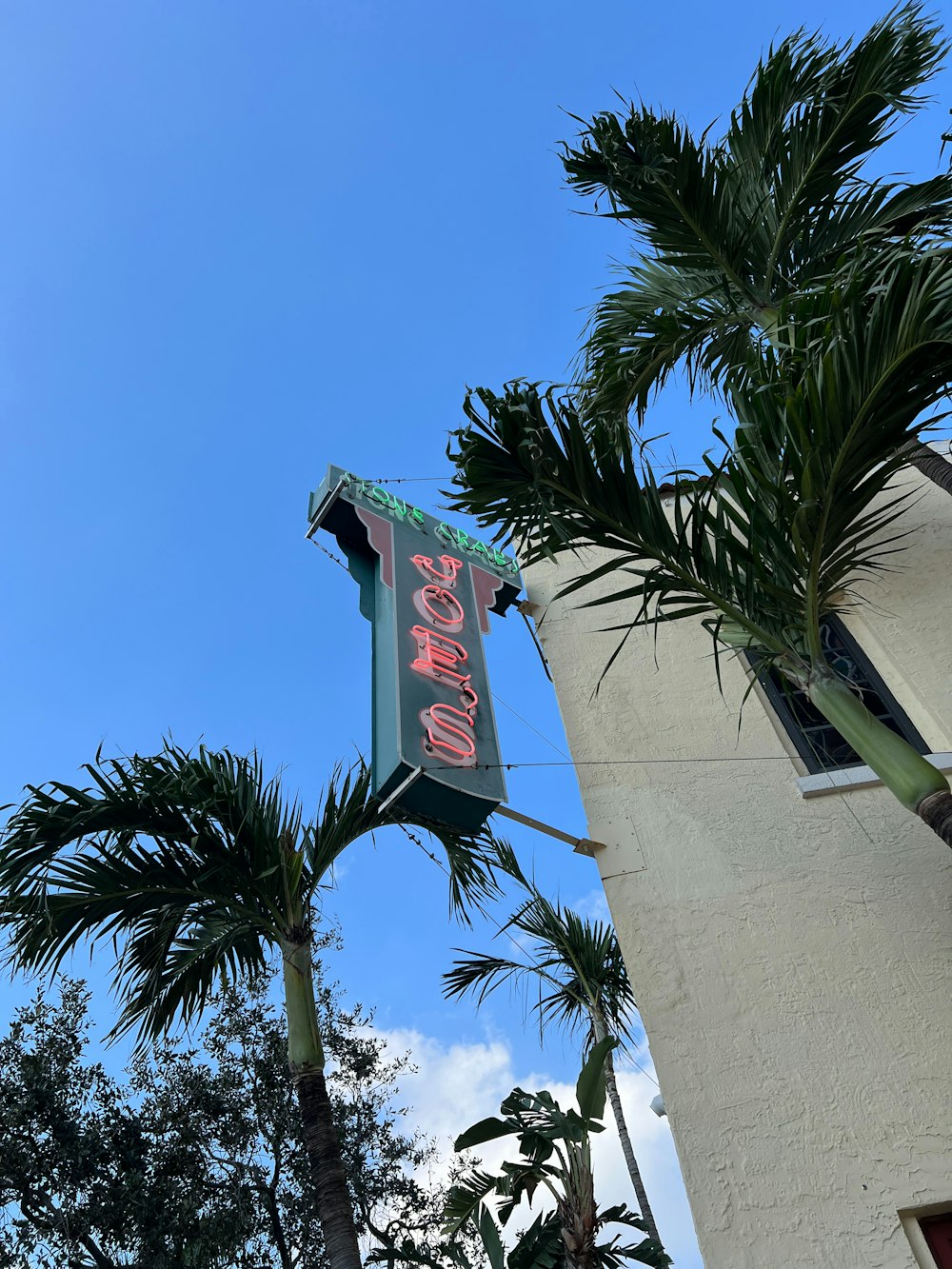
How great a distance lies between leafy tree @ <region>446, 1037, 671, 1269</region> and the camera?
217 inches

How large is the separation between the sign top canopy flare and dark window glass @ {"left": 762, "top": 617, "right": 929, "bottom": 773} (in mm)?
2306

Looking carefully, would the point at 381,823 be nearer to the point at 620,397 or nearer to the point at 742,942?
the point at 742,942

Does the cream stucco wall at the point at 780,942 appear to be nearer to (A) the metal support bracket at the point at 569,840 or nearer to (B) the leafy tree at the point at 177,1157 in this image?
(A) the metal support bracket at the point at 569,840

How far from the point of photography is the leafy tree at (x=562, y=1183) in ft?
18.1

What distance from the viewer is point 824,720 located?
696 centimetres

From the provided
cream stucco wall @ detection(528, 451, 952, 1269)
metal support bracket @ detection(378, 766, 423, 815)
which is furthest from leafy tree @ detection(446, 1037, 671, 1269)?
metal support bracket @ detection(378, 766, 423, 815)

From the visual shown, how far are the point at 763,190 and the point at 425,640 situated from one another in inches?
175

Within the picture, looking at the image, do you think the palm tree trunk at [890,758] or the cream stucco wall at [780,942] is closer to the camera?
the palm tree trunk at [890,758]

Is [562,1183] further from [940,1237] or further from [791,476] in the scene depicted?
[791,476]

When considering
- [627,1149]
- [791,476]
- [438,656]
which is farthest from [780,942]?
[627,1149]

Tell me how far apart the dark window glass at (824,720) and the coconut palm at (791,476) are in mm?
1946

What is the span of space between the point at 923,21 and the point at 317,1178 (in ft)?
29.8

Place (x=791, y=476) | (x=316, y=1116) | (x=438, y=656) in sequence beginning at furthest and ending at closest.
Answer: (x=438, y=656)
(x=316, y=1116)
(x=791, y=476)

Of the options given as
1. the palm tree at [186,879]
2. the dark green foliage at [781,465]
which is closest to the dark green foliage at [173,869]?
the palm tree at [186,879]
